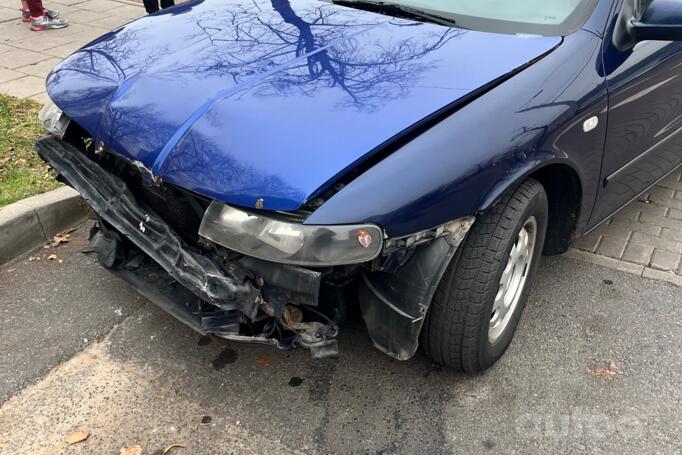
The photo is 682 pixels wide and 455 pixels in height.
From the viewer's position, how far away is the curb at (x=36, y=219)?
3350 mm

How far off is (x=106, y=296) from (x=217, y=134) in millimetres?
1436

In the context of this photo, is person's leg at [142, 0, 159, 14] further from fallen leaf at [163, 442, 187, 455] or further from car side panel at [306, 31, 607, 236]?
fallen leaf at [163, 442, 187, 455]

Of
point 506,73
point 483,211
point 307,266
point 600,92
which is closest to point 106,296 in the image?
point 307,266

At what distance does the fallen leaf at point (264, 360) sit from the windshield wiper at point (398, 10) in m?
1.65

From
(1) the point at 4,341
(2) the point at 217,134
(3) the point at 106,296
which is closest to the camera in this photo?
(2) the point at 217,134

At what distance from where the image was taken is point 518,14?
8.82ft

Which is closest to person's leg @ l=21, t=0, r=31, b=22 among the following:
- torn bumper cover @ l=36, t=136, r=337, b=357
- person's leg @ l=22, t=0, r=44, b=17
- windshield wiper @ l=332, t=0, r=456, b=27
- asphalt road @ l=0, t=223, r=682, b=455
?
person's leg @ l=22, t=0, r=44, b=17

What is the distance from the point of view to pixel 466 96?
7.11 ft

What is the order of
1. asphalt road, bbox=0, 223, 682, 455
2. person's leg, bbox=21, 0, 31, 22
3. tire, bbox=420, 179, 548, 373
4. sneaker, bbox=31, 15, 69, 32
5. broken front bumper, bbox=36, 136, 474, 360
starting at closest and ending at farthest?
broken front bumper, bbox=36, 136, 474, 360, tire, bbox=420, 179, 548, 373, asphalt road, bbox=0, 223, 682, 455, sneaker, bbox=31, 15, 69, 32, person's leg, bbox=21, 0, 31, 22

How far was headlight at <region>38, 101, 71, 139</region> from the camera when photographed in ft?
8.64

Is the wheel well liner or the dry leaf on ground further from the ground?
the wheel well liner

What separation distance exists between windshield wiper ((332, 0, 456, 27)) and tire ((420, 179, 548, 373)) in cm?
84

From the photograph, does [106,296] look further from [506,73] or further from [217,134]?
[506,73]

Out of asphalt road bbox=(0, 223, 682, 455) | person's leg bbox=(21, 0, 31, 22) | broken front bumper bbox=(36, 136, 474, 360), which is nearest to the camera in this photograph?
broken front bumper bbox=(36, 136, 474, 360)
